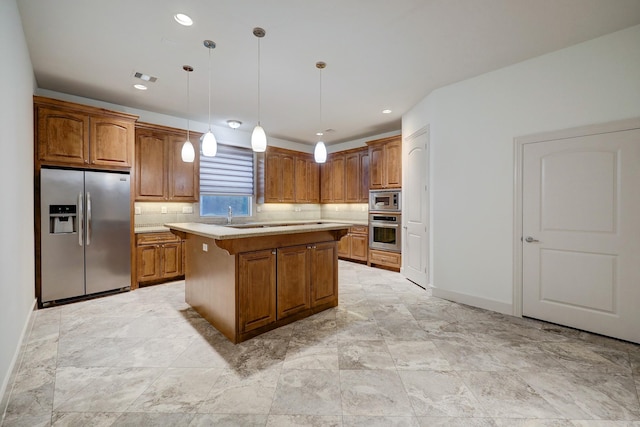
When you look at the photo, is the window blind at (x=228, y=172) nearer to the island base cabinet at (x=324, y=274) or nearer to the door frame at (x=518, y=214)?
the island base cabinet at (x=324, y=274)

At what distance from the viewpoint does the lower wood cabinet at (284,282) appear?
2.58 meters

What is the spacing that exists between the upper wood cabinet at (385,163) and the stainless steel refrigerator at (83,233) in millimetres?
4244

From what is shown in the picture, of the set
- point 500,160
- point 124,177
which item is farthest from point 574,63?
point 124,177

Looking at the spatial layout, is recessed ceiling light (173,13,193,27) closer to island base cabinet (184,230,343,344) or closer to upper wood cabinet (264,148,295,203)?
island base cabinet (184,230,343,344)

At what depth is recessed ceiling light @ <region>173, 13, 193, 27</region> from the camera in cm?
238

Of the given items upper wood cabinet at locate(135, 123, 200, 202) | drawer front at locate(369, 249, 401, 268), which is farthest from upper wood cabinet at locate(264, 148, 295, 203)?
drawer front at locate(369, 249, 401, 268)

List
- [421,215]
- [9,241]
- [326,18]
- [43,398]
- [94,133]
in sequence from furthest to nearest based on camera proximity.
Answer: [421,215] → [94,133] → [326,18] → [9,241] → [43,398]

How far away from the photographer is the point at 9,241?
6.99ft

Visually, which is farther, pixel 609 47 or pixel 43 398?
pixel 609 47

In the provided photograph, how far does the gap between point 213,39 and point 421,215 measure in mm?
3593

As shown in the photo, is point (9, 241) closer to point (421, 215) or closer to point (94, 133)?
point (94, 133)

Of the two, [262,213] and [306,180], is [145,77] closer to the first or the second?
[262,213]

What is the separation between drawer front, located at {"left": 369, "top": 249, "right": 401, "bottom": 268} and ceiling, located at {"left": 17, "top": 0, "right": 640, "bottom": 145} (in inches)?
109

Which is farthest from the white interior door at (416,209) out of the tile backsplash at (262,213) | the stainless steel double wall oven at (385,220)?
the tile backsplash at (262,213)
